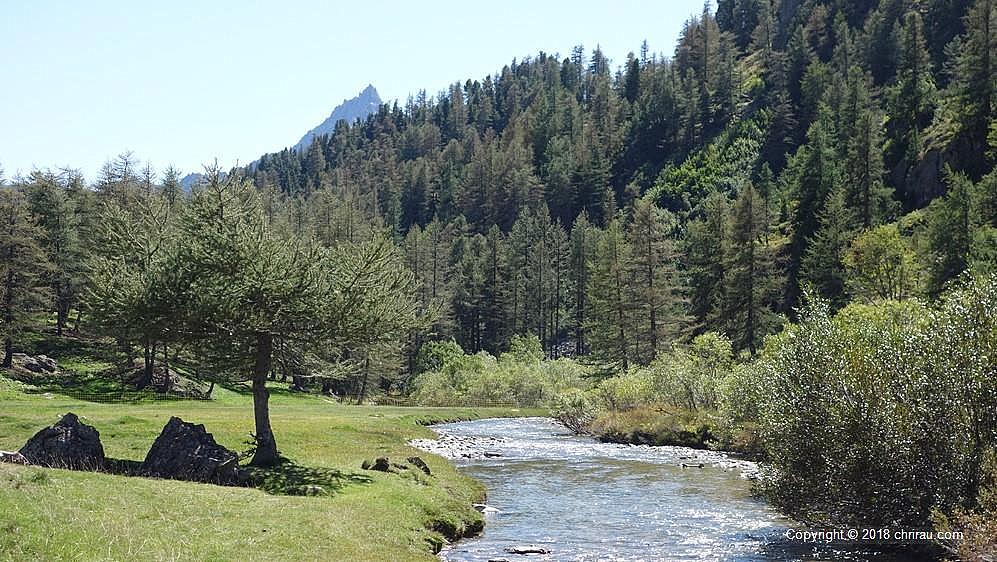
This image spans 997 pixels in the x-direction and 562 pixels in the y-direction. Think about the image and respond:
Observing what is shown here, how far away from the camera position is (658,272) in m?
80.8

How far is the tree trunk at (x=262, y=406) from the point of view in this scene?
27875mm

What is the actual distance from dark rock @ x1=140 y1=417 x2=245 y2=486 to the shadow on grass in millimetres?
959

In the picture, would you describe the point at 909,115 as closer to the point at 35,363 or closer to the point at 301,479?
the point at 301,479

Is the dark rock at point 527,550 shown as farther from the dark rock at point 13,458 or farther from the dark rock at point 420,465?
the dark rock at point 13,458

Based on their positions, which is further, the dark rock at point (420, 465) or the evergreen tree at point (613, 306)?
the evergreen tree at point (613, 306)

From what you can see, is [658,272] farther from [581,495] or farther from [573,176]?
[573,176]

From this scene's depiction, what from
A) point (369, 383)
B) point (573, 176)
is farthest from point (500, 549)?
point (573, 176)

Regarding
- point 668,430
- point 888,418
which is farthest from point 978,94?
point 888,418

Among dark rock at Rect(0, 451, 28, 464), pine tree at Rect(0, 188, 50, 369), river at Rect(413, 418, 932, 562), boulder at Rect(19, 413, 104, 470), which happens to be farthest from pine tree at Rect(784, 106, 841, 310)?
dark rock at Rect(0, 451, 28, 464)

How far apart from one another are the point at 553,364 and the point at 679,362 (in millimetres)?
38051

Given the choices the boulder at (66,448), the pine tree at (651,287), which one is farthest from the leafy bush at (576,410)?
the boulder at (66,448)

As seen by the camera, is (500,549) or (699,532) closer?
(500,549)

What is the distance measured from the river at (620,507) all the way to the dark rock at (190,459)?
826 centimetres

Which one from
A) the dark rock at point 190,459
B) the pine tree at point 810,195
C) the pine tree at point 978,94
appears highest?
the pine tree at point 978,94
